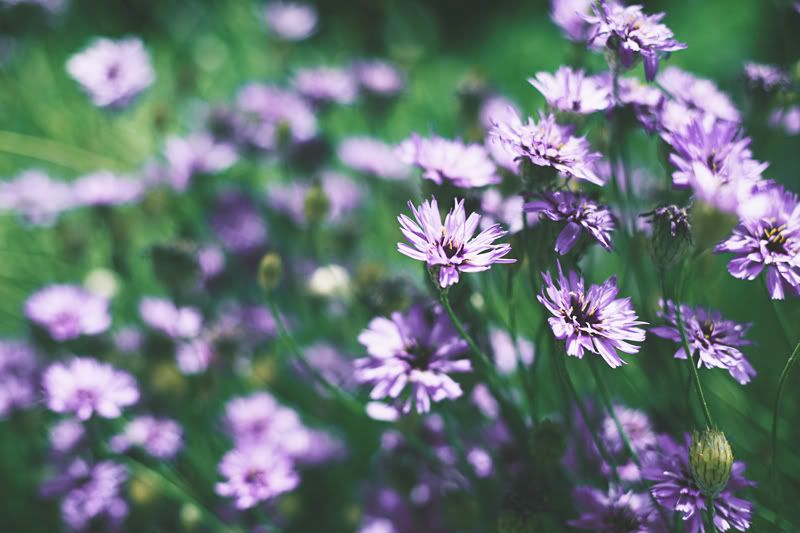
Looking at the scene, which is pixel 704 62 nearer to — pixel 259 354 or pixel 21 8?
pixel 259 354

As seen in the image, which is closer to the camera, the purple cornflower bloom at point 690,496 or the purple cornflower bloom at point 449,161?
the purple cornflower bloom at point 690,496

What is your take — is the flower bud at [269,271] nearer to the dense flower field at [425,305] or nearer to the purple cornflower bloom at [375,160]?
the dense flower field at [425,305]

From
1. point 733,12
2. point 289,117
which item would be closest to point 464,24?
point 733,12

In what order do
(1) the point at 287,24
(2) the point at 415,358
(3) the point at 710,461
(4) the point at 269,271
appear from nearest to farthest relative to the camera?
(3) the point at 710,461 < (2) the point at 415,358 < (4) the point at 269,271 < (1) the point at 287,24

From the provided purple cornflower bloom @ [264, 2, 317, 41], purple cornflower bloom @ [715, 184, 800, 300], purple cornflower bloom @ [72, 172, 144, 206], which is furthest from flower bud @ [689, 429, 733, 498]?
purple cornflower bloom @ [264, 2, 317, 41]

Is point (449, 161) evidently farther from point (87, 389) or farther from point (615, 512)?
point (87, 389)

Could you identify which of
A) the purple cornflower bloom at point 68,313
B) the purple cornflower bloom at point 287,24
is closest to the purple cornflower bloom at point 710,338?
the purple cornflower bloom at point 68,313

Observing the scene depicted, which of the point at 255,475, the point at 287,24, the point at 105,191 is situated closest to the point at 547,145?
the point at 255,475
